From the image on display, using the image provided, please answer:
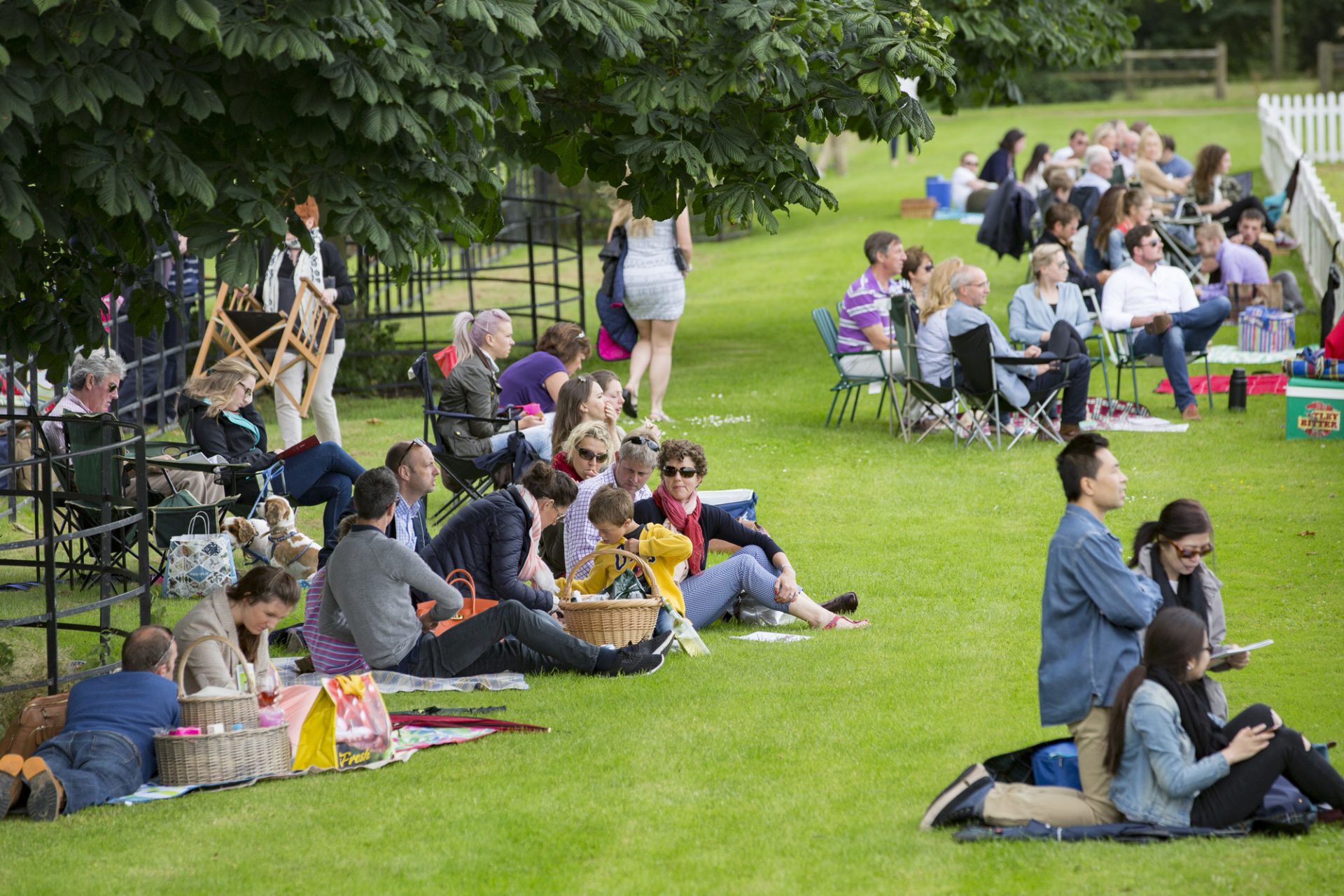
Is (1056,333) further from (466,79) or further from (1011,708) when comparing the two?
(466,79)

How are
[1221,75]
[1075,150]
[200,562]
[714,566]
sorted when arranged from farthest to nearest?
[1221,75] → [1075,150] → [200,562] → [714,566]

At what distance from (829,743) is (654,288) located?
25.2 feet

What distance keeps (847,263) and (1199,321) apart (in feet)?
35.5

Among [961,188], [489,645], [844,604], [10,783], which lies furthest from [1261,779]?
[961,188]

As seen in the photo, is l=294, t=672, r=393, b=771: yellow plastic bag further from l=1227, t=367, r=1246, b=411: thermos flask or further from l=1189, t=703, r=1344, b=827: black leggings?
l=1227, t=367, r=1246, b=411: thermos flask

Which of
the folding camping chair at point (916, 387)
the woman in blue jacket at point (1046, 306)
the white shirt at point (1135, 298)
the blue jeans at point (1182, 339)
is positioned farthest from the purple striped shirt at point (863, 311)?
the blue jeans at point (1182, 339)

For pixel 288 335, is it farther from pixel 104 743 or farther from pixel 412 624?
pixel 104 743

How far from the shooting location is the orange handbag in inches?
296

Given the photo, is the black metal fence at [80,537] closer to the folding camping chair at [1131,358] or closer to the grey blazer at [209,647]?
the grey blazer at [209,647]

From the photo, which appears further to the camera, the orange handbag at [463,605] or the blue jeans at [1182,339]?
the blue jeans at [1182,339]

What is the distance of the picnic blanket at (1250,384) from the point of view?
46.9 feet

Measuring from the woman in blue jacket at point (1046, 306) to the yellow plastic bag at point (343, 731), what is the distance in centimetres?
762

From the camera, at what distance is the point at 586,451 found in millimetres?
8711

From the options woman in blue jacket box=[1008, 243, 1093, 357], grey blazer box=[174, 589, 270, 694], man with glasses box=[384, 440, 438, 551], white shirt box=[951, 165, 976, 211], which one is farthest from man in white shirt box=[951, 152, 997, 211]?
grey blazer box=[174, 589, 270, 694]
